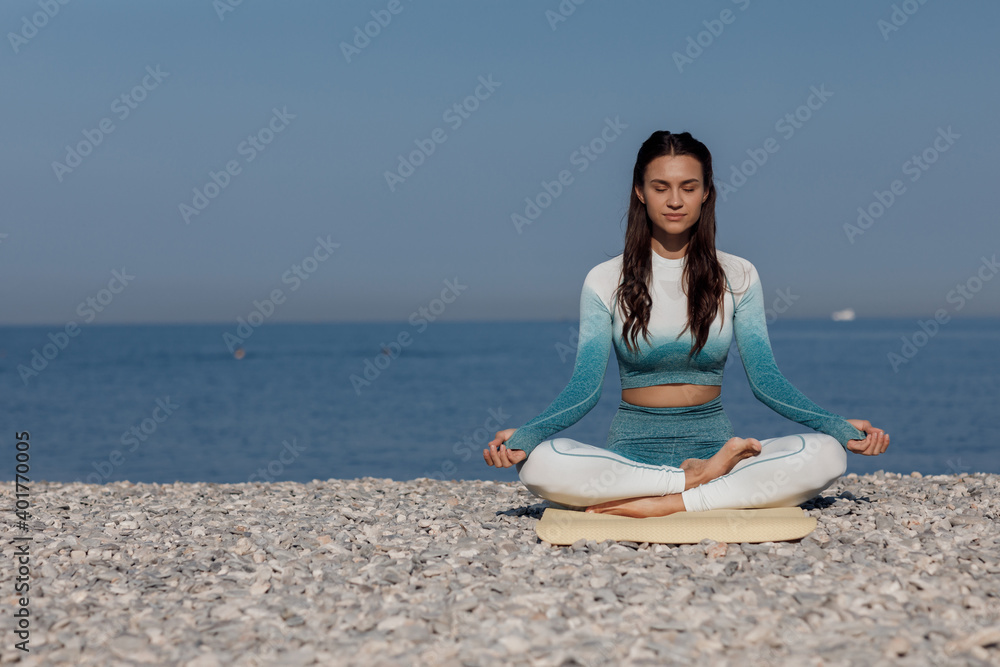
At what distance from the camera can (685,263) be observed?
5.39 metres

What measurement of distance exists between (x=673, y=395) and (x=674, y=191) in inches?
49.6

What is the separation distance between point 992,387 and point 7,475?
1144 inches

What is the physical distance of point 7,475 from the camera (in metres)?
14.6

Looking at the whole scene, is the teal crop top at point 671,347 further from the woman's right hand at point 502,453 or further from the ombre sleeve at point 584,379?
the woman's right hand at point 502,453

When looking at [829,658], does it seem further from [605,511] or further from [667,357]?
[667,357]

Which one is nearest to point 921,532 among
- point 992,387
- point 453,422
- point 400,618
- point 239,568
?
point 400,618

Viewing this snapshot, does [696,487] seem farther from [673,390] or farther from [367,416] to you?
[367,416]

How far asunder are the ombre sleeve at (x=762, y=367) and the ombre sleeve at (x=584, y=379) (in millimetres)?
857

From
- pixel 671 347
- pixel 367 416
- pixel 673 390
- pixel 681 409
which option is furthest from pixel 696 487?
pixel 367 416

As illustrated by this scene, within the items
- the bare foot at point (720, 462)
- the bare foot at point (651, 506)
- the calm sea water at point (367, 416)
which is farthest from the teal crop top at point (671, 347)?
the calm sea water at point (367, 416)

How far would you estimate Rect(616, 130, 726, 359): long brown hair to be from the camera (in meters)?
5.21

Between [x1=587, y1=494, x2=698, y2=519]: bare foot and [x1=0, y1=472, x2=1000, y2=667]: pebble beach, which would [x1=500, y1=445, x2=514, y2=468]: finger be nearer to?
[x1=0, y1=472, x2=1000, y2=667]: pebble beach

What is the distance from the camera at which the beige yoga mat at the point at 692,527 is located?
Answer: 15.6ft

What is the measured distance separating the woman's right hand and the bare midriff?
3.01ft
